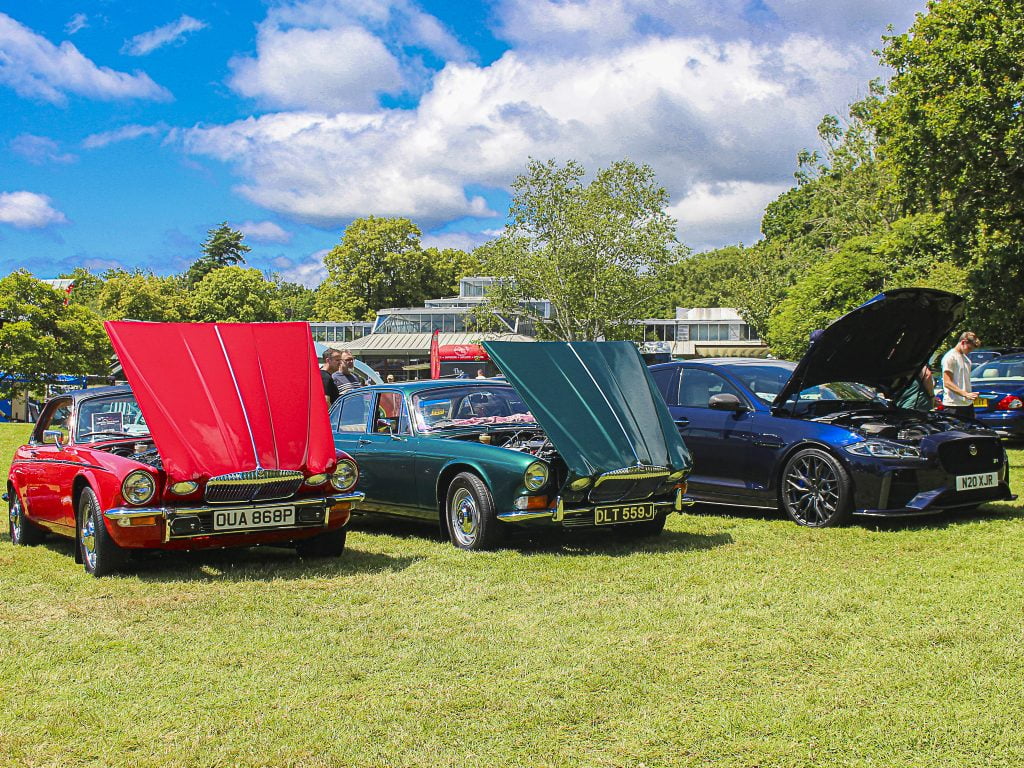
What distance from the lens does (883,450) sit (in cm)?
891

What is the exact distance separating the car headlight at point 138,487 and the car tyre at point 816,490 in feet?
18.7

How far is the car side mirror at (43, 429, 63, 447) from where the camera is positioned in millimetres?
8812

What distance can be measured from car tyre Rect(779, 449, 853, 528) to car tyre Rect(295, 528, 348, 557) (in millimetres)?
4220

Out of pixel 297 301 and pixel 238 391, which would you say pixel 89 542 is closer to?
pixel 238 391

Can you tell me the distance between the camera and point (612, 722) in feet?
13.4

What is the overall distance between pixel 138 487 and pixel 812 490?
587 cm

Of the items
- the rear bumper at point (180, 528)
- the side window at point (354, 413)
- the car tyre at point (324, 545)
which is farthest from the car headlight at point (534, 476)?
the side window at point (354, 413)

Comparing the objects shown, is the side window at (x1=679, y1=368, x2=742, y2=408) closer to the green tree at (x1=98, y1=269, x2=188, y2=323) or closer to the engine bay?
the engine bay

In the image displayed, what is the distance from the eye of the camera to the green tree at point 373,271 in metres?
83.2

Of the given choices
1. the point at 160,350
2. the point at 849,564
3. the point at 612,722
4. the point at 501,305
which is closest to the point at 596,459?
the point at 849,564

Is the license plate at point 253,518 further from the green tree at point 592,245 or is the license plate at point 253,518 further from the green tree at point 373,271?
the green tree at point 373,271

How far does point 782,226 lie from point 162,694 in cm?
7122

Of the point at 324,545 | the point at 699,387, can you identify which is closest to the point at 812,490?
the point at 699,387

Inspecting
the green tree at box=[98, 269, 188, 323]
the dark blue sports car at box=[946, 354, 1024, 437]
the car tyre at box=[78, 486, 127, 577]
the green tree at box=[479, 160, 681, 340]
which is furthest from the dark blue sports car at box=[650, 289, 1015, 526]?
the green tree at box=[98, 269, 188, 323]
